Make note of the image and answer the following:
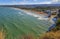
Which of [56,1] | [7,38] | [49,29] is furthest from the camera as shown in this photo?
[56,1]

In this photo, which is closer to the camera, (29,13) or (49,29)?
(49,29)

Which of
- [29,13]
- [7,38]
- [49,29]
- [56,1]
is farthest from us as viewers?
[29,13]

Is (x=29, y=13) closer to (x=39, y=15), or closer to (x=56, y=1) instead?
(x=39, y=15)

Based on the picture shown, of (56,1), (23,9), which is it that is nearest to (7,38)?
(23,9)

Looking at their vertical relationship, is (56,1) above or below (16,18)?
above

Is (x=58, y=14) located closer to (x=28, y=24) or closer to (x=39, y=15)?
(x=39, y=15)

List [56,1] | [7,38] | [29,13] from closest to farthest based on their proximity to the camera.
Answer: [7,38], [56,1], [29,13]

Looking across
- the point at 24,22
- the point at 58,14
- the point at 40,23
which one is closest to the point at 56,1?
the point at 58,14
